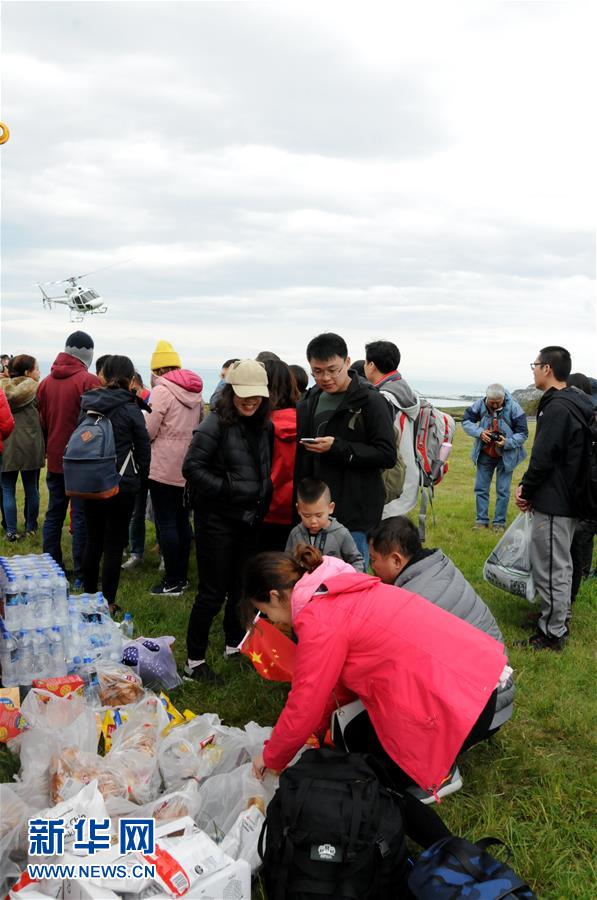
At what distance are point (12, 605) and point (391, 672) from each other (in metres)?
2.29

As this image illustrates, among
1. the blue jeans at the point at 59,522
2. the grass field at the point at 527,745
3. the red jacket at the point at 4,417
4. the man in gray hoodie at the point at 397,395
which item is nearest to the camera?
Result: the grass field at the point at 527,745

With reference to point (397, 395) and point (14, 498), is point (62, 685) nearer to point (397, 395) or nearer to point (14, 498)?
A: point (397, 395)

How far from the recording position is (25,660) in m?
3.91

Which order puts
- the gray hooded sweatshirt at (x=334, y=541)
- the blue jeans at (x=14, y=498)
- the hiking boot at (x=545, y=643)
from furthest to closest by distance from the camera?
the blue jeans at (x=14, y=498) < the hiking boot at (x=545, y=643) < the gray hooded sweatshirt at (x=334, y=541)

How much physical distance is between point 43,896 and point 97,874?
0.18 meters

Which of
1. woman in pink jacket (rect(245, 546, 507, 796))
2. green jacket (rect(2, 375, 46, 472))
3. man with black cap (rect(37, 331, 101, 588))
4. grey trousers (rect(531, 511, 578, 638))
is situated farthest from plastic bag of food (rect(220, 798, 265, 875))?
green jacket (rect(2, 375, 46, 472))

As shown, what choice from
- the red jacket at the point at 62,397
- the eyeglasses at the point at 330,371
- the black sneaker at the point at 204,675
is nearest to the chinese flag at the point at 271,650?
the black sneaker at the point at 204,675

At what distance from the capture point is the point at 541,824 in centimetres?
315

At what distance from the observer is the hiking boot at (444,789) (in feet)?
10.4

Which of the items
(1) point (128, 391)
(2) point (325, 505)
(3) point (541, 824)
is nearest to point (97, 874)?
(3) point (541, 824)

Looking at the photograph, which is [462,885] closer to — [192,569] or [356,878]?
[356,878]


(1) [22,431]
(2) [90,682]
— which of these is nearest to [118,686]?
(2) [90,682]

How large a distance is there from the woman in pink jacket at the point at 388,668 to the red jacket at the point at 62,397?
3.85m

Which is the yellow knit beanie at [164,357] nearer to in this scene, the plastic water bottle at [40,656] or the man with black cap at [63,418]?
the man with black cap at [63,418]
